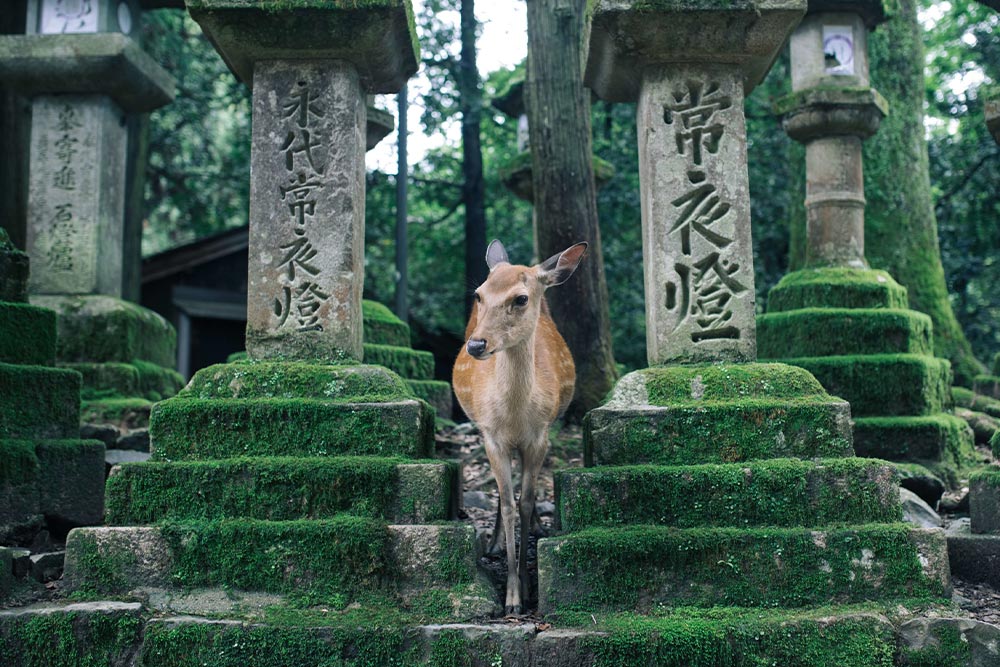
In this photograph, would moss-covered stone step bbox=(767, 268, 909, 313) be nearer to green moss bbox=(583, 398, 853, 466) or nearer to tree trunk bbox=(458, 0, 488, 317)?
green moss bbox=(583, 398, 853, 466)

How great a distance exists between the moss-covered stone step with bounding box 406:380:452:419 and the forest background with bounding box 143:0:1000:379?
5622 mm

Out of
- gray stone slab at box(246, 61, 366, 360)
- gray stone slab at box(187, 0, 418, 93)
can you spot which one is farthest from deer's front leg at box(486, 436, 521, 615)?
gray stone slab at box(187, 0, 418, 93)

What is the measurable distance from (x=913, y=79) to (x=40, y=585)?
945cm

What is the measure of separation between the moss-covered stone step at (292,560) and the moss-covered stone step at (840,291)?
14.8 ft

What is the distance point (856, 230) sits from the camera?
8195 millimetres

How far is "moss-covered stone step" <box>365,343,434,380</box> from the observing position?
8039mm

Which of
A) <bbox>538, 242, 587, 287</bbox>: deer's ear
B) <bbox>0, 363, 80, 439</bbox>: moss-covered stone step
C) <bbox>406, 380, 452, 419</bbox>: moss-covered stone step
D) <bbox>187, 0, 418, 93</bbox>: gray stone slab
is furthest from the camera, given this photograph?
<bbox>406, 380, 452, 419</bbox>: moss-covered stone step

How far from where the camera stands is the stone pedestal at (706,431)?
4.14 metres

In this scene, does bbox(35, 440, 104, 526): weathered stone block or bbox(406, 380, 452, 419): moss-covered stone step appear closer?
bbox(35, 440, 104, 526): weathered stone block

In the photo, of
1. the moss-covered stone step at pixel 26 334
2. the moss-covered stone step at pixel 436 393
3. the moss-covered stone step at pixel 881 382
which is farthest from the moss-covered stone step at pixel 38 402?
the moss-covered stone step at pixel 881 382

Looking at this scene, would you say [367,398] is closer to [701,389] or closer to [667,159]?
[701,389]

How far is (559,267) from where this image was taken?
15.8ft

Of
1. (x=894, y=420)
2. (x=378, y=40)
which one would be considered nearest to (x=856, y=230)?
(x=894, y=420)

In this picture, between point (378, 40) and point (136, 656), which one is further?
point (378, 40)
